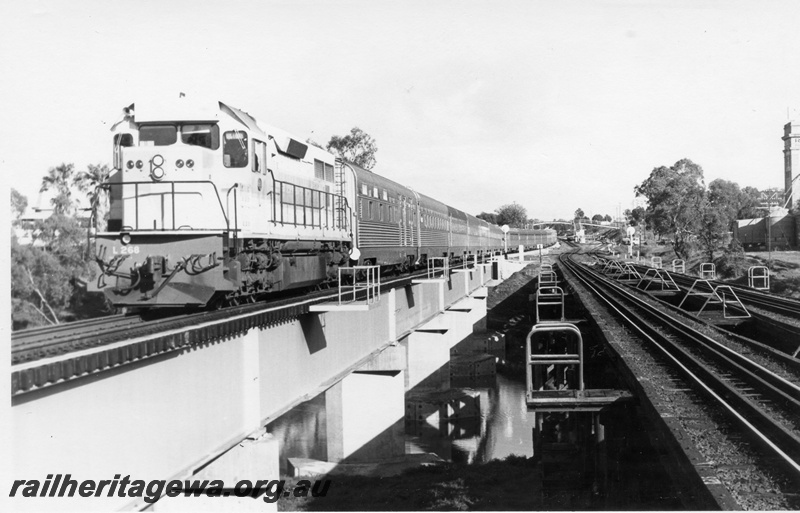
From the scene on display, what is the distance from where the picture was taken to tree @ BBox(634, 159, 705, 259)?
55.0m

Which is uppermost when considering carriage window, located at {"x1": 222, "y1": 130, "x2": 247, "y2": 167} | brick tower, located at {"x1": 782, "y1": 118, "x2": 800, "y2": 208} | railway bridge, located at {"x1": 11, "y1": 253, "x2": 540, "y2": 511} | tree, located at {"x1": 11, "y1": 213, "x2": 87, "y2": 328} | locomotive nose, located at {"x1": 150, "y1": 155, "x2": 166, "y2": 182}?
brick tower, located at {"x1": 782, "y1": 118, "x2": 800, "y2": 208}

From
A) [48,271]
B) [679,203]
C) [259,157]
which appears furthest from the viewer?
[679,203]

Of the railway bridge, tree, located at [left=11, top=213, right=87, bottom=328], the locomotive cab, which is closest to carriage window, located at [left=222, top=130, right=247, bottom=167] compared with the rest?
the locomotive cab

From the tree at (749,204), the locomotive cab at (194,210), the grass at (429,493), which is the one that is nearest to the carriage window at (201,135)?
the locomotive cab at (194,210)

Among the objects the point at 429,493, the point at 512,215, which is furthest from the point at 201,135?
the point at 512,215

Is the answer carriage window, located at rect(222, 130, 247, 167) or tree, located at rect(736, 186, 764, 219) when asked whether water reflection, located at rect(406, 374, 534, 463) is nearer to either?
carriage window, located at rect(222, 130, 247, 167)

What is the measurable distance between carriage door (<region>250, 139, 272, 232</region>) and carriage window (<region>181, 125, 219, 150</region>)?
2.35ft

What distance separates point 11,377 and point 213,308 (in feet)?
20.5

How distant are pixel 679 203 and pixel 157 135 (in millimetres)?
51607

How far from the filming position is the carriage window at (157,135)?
1151 centimetres

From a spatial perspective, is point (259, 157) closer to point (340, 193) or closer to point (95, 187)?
point (95, 187)

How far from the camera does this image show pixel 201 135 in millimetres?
11547

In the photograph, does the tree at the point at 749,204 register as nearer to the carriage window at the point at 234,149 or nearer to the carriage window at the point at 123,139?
the carriage window at the point at 234,149

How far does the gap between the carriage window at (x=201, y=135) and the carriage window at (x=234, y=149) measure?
157mm
